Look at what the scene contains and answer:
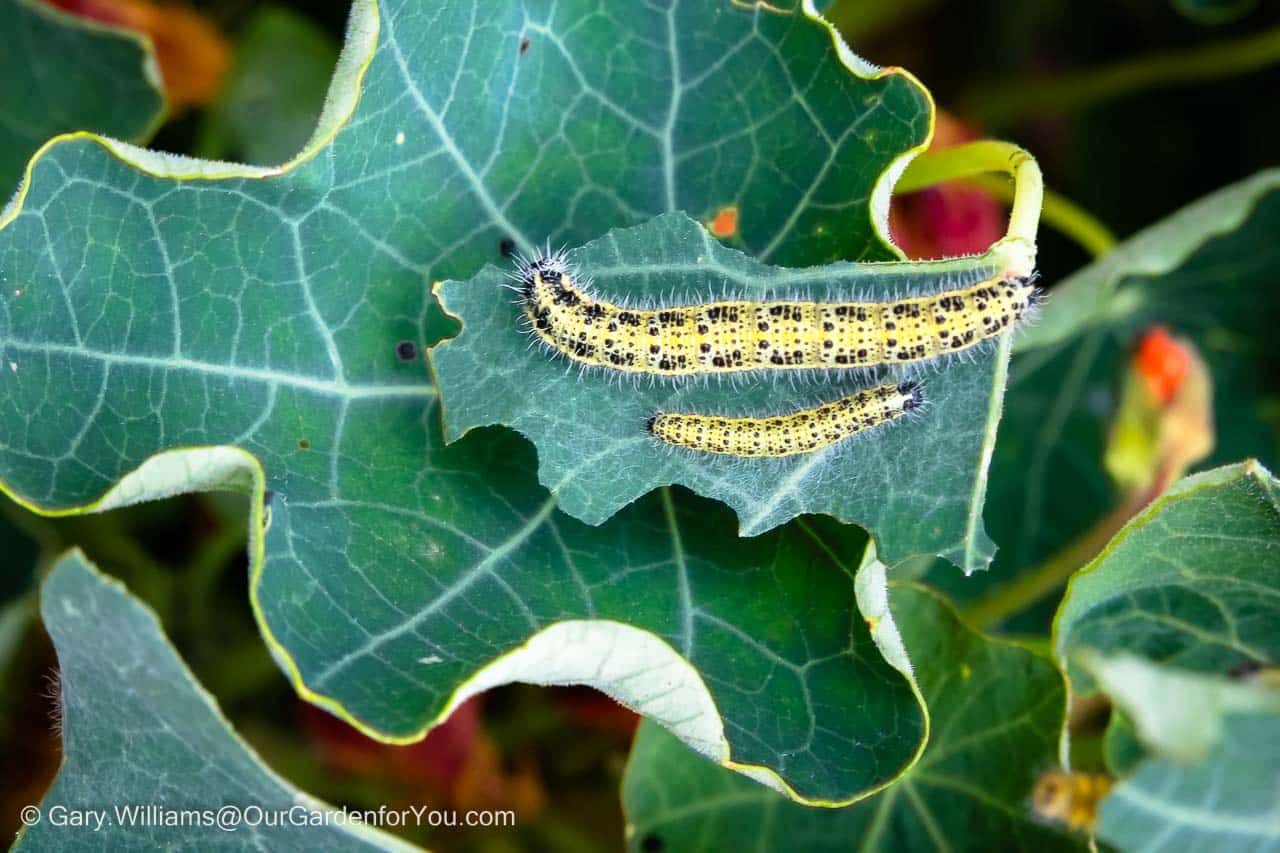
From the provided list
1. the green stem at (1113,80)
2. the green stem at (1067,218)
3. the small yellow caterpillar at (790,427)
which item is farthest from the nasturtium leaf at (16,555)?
the green stem at (1113,80)

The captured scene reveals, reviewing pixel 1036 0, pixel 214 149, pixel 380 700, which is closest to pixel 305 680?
pixel 380 700

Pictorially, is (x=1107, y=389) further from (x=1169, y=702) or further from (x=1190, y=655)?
(x=1169, y=702)

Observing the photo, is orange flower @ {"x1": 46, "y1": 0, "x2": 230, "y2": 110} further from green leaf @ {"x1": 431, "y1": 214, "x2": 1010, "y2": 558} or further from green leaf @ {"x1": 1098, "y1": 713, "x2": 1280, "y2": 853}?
green leaf @ {"x1": 1098, "y1": 713, "x2": 1280, "y2": 853}

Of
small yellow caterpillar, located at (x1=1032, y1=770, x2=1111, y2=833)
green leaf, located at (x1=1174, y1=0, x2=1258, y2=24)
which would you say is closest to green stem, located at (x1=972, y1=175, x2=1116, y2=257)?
green leaf, located at (x1=1174, y1=0, x2=1258, y2=24)

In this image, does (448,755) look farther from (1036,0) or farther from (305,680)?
(1036,0)

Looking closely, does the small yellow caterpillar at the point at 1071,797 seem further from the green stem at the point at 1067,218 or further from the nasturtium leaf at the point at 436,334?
the green stem at the point at 1067,218

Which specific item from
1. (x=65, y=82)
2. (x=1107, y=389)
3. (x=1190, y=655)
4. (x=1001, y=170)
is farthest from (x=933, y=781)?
(x=65, y=82)
